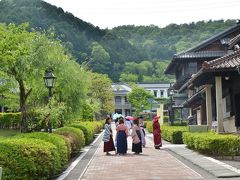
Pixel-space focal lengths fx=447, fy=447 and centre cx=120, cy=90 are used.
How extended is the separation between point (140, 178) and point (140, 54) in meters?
119

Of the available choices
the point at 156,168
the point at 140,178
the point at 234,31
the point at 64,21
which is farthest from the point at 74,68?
the point at 64,21

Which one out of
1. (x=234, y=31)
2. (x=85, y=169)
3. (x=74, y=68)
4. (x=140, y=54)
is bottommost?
(x=85, y=169)

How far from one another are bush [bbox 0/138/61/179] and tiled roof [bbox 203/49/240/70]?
11227 millimetres

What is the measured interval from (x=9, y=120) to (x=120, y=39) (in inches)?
3114

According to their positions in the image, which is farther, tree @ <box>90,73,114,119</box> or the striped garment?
tree @ <box>90,73,114,119</box>

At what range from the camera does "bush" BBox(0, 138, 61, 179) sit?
952 centimetres

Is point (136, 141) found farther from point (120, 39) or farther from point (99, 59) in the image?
point (120, 39)

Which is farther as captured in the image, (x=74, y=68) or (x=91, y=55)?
(x=91, y=55)

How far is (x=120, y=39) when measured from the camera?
121500 mm

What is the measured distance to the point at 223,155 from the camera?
1653 cm

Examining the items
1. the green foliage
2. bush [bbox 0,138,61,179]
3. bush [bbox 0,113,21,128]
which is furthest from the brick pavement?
the green foliage

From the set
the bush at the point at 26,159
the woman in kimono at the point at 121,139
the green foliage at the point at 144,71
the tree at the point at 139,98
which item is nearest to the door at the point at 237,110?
the woman in kimono at the point at 121,139

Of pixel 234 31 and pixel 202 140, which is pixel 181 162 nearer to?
pixel 202 140

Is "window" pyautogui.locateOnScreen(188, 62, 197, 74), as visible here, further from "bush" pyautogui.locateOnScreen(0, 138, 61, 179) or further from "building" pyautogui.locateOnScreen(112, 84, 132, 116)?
"building" pyautogui.locateOnScreen(112, 84, 132, 116)
